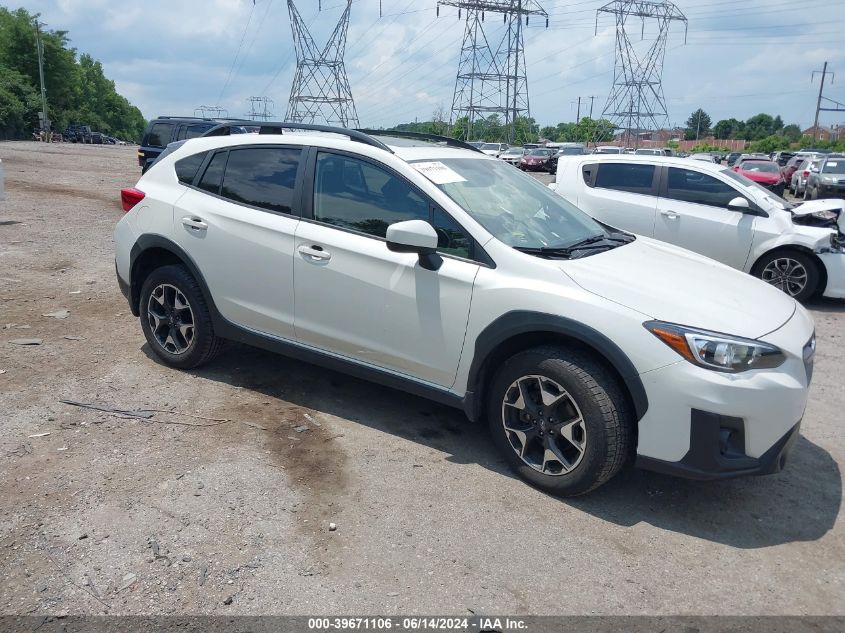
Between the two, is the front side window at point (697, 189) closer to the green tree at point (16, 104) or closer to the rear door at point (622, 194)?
the rear door at point (622, 194)

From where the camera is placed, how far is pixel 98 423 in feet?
14.2

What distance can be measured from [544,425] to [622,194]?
20.1 feet

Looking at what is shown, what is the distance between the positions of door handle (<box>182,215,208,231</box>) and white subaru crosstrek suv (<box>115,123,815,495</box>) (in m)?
0.01

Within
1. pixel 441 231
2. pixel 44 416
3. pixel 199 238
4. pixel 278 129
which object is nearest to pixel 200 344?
pixel 199 238

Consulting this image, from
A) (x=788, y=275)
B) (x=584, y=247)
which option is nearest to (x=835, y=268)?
(x=788, y=275)

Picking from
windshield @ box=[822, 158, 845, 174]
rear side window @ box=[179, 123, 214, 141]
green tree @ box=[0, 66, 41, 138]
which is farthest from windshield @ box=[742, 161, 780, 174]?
Answer: green tree @ box=[0, 66, 41, 138]

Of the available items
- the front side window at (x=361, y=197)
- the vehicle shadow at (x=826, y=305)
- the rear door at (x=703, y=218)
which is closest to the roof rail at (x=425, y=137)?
the front side window at (x=361, y=197)

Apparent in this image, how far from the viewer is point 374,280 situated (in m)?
4.07

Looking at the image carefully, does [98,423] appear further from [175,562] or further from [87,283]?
[87,283]

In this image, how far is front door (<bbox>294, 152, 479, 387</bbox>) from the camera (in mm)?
3869

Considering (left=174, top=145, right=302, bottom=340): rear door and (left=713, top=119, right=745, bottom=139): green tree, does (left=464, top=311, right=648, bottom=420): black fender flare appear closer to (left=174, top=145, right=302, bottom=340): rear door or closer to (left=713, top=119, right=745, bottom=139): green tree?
(left=174, top=145, right=302, bottom=340): rear door

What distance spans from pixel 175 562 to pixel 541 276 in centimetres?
224

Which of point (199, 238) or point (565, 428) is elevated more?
point (199, 238)

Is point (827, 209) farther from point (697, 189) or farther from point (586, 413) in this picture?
point (586, 413)
